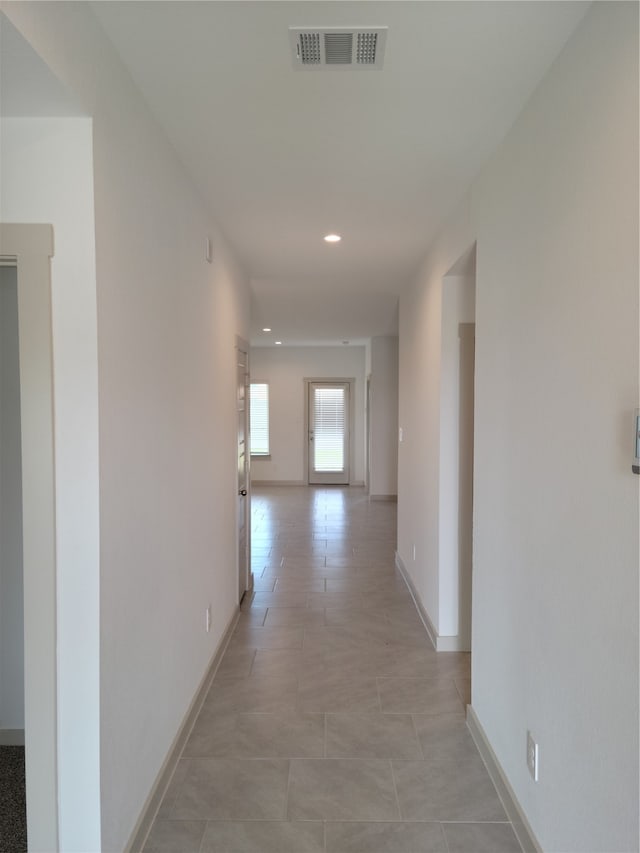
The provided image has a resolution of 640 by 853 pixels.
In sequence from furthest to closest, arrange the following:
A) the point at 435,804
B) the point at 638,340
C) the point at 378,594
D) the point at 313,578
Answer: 1. the point at 313,578
2. the point at 378,594
3. the point at 435,804
4. the point at 638,340

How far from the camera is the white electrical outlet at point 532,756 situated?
6.13 ft

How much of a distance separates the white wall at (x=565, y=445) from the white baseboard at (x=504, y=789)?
0.05 m

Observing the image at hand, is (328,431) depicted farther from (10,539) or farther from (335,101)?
(335,101)

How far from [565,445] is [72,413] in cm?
140

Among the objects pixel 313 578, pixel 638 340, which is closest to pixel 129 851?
pixel 638 340

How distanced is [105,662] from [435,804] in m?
Result: 1.43

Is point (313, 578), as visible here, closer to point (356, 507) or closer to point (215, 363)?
point (215, 363)

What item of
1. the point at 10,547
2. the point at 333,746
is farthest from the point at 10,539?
the point at 333,746

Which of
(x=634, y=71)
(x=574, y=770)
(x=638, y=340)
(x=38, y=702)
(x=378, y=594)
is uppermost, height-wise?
(x=634, y=71)

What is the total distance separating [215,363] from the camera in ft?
11.0

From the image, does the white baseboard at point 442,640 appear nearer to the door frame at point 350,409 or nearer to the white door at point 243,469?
the white door at point 243,469

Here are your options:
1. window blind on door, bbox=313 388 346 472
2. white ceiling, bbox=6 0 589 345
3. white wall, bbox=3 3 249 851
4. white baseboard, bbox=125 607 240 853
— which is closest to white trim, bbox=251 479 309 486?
window blind on door, bbox=313 388 346 472

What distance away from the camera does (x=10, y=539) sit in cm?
247

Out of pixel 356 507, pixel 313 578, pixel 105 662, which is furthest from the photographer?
pixel 356 507
